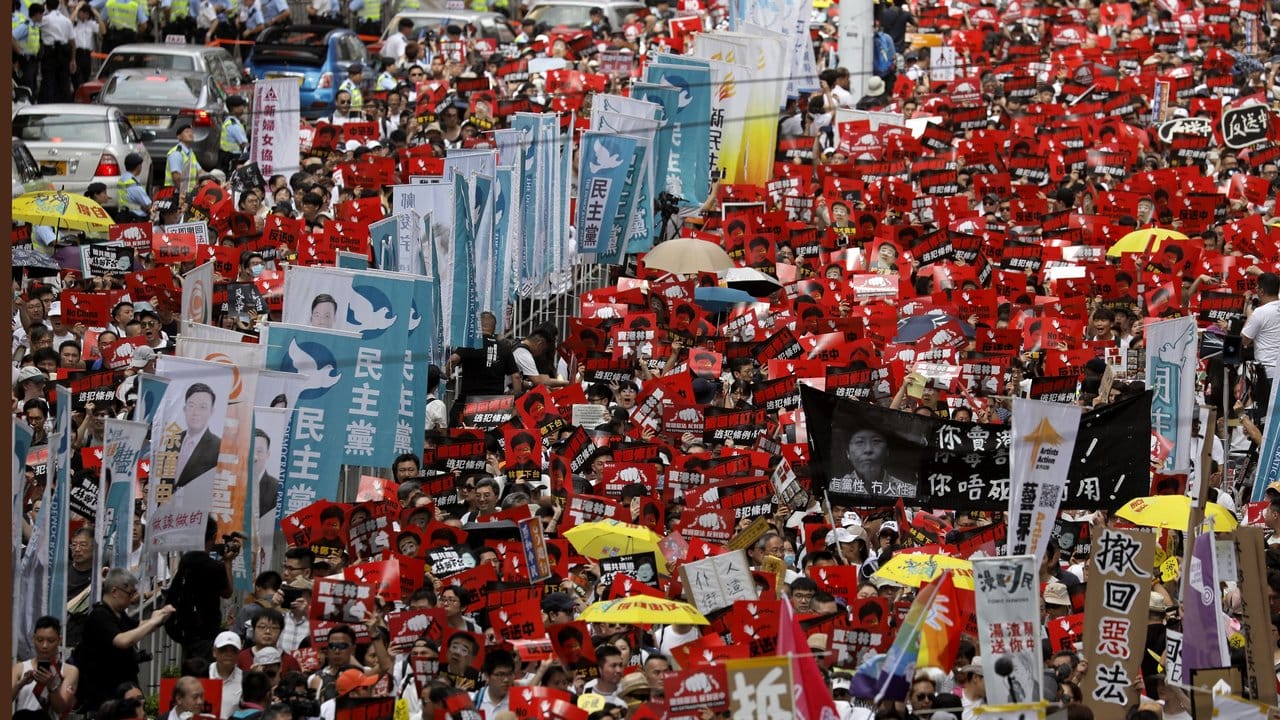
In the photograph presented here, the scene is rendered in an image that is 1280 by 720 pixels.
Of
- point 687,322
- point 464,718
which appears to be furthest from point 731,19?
point 464,718

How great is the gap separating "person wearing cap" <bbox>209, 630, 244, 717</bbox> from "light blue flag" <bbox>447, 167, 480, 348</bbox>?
633 cm

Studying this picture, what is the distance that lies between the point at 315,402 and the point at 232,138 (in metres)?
10.8

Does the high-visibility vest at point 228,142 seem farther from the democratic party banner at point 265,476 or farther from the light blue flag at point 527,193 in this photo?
the democratic party banner at point 265,476

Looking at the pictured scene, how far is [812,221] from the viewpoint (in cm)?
2617

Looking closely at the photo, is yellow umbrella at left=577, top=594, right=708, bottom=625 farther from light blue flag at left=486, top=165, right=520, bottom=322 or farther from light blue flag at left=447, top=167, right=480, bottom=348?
light blue flag at left=486, top=165, right=520, bottom=322

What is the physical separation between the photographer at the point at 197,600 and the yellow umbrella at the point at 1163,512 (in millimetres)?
5574

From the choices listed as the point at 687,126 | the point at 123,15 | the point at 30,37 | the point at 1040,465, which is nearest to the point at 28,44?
the point at 30,37

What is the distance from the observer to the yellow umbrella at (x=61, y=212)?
22.5m

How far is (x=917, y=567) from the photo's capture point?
16.2m

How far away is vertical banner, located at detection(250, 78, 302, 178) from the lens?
1032 inches

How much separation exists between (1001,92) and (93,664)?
19.8 metres

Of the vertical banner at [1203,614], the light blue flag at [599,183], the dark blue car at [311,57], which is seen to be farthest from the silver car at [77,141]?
the vertical banner at [1203,614]

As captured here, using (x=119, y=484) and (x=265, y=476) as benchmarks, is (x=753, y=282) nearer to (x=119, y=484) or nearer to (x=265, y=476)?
(x=265, y=476)

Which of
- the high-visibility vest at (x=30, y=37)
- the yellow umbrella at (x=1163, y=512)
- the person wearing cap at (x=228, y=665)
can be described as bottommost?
the person wearing cap at (x=228, y=665)
